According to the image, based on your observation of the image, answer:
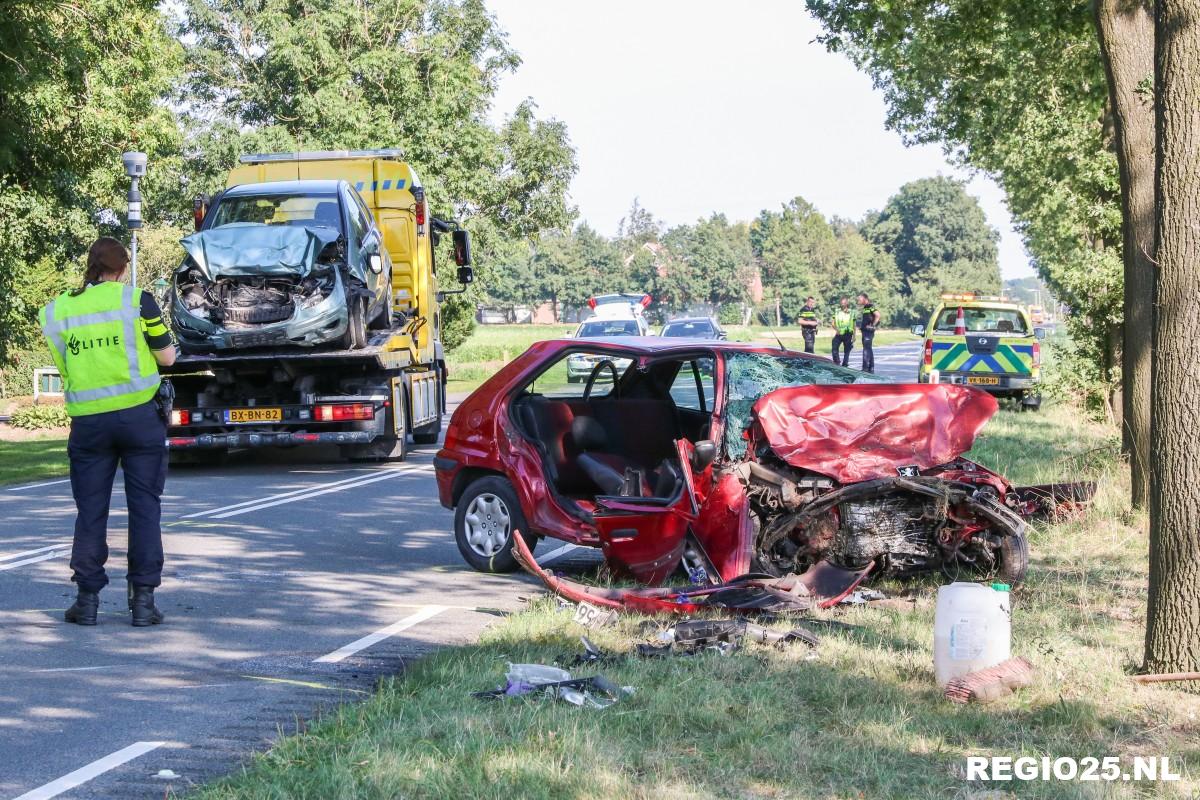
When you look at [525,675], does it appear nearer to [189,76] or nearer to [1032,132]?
[1032,132]

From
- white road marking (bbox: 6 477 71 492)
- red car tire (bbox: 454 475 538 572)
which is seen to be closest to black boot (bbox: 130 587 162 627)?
red car tire (bbox: 454 475 538 572)

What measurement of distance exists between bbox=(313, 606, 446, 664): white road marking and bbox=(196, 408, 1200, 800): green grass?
605 millimetres

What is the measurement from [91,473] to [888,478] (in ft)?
13.8

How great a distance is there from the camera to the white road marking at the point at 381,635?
23.1ft

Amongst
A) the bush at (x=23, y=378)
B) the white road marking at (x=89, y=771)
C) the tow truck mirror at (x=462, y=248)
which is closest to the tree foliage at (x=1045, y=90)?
the tow truck mirror at (x=462, y=248)

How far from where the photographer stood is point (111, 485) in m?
7.89

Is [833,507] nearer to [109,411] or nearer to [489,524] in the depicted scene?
[489,524]

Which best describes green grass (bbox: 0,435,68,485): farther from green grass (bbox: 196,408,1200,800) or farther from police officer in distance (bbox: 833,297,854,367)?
police officer in distance (bbox: 833,297,854,367)

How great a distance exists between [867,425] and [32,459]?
1440cm

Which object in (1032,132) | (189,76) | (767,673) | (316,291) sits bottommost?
(767,673)

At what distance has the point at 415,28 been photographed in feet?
138

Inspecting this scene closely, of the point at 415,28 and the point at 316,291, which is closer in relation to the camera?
the point at 316,291

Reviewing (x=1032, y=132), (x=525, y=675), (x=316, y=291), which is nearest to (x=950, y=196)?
(x=1032, y=132)

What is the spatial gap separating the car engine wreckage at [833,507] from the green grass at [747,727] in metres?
0.67
